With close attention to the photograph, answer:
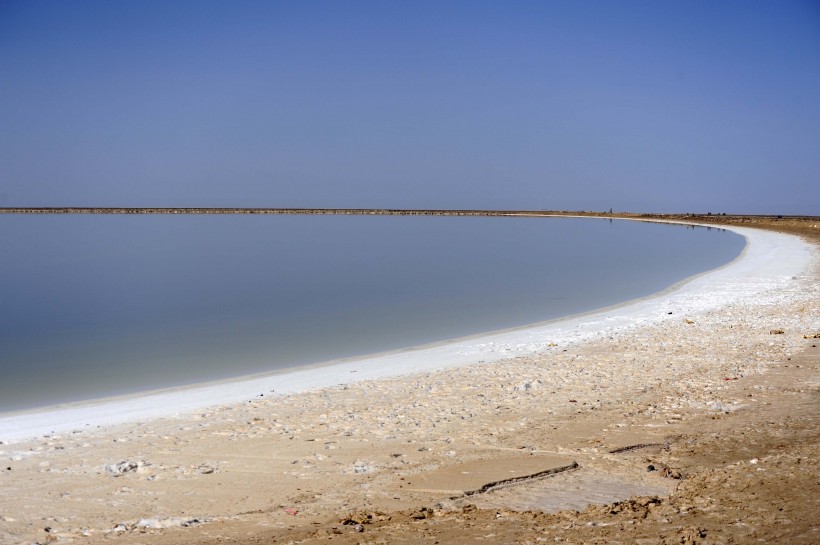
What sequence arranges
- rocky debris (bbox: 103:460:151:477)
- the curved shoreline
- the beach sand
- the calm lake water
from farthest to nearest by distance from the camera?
the calm lake water < the curved shoreline < rocky debris (bbox: 103:460:151:477) < the beach sand

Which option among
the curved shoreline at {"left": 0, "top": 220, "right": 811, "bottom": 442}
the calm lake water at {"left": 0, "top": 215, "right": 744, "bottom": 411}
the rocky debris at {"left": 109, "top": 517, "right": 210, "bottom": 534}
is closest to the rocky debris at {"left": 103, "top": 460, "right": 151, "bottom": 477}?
the rocky debris at {"left": 109, "top": 517, "right": 210, "bottom": 534}

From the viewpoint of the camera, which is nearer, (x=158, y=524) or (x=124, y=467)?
(x=158, y=524)

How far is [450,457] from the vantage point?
591 centimetres

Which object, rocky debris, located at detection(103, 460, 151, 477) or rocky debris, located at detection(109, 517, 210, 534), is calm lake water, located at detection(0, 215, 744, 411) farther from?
rocky debris, located at detection(109, 517, 210, 534)

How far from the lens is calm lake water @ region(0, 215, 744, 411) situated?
1119 centimetres

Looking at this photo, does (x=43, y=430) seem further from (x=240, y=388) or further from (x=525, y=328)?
(x=525, y=328)

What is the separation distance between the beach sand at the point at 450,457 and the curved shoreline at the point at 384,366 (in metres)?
0.07

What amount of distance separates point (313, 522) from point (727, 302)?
12822 millimetres

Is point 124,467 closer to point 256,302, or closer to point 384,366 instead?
point 384,366

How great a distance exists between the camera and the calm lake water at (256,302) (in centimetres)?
1119

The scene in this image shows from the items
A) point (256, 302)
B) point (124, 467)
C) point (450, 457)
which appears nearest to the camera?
point (124, 467)

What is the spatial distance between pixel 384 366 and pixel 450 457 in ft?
14.0

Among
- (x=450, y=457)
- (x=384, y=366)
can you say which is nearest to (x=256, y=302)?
(x=384, y=366)

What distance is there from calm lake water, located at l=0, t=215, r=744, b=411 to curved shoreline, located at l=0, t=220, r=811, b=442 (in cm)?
90
